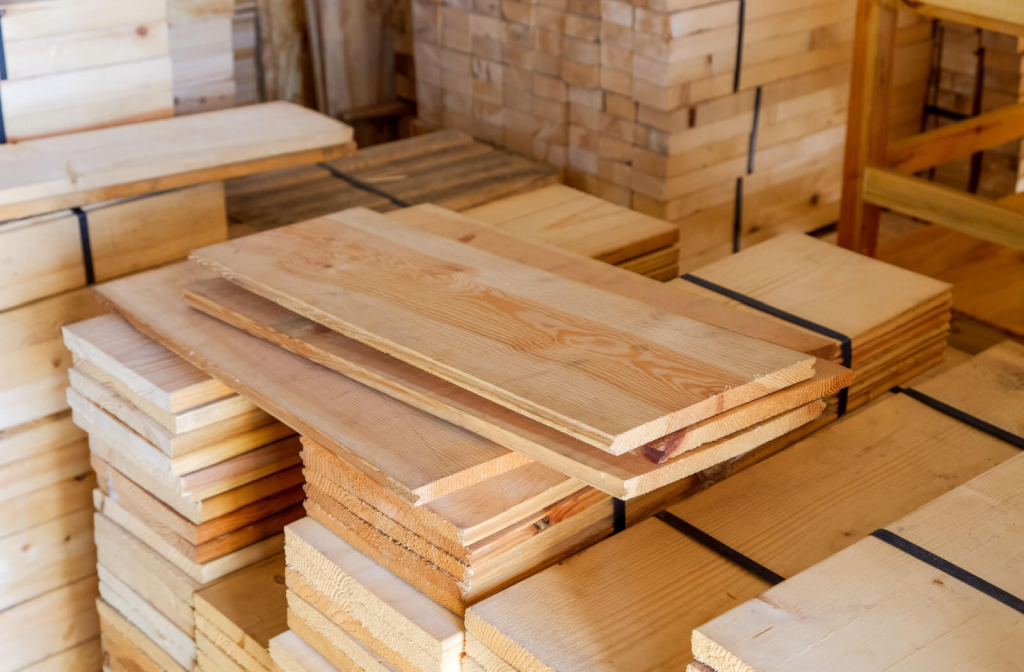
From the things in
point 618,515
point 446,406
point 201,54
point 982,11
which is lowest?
point 618,515

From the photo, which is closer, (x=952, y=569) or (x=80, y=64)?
(x=952, y=569)

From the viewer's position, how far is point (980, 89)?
471 centimetres

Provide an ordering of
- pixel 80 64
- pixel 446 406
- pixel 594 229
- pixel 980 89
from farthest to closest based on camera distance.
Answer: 1. pixel 980 89
2. pixel 594 229
3. pixel 80 64
4. pixel 446 406

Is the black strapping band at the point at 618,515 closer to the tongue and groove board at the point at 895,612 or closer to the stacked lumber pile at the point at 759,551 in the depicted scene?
the stacked lumber pile at the point at 759,551

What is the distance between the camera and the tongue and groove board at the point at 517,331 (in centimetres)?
185

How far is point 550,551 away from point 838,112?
288cm

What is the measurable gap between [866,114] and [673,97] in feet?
2.09

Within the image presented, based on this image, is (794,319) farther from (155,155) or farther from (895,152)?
(155,155)

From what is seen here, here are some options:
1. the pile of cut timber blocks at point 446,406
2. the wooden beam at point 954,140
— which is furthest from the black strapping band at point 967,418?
the wooden beam at point 954,140

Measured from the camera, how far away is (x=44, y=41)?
3.00 meters

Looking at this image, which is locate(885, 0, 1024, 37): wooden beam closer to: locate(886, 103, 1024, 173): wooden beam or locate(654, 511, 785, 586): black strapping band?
locate(886, 103, 1024, 173): wooden beam

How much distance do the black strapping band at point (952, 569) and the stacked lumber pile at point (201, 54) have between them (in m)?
2.66

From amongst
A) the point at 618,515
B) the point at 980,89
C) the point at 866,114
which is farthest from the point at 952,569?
the point at 980,89

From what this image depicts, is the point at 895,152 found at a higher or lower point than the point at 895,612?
higher
